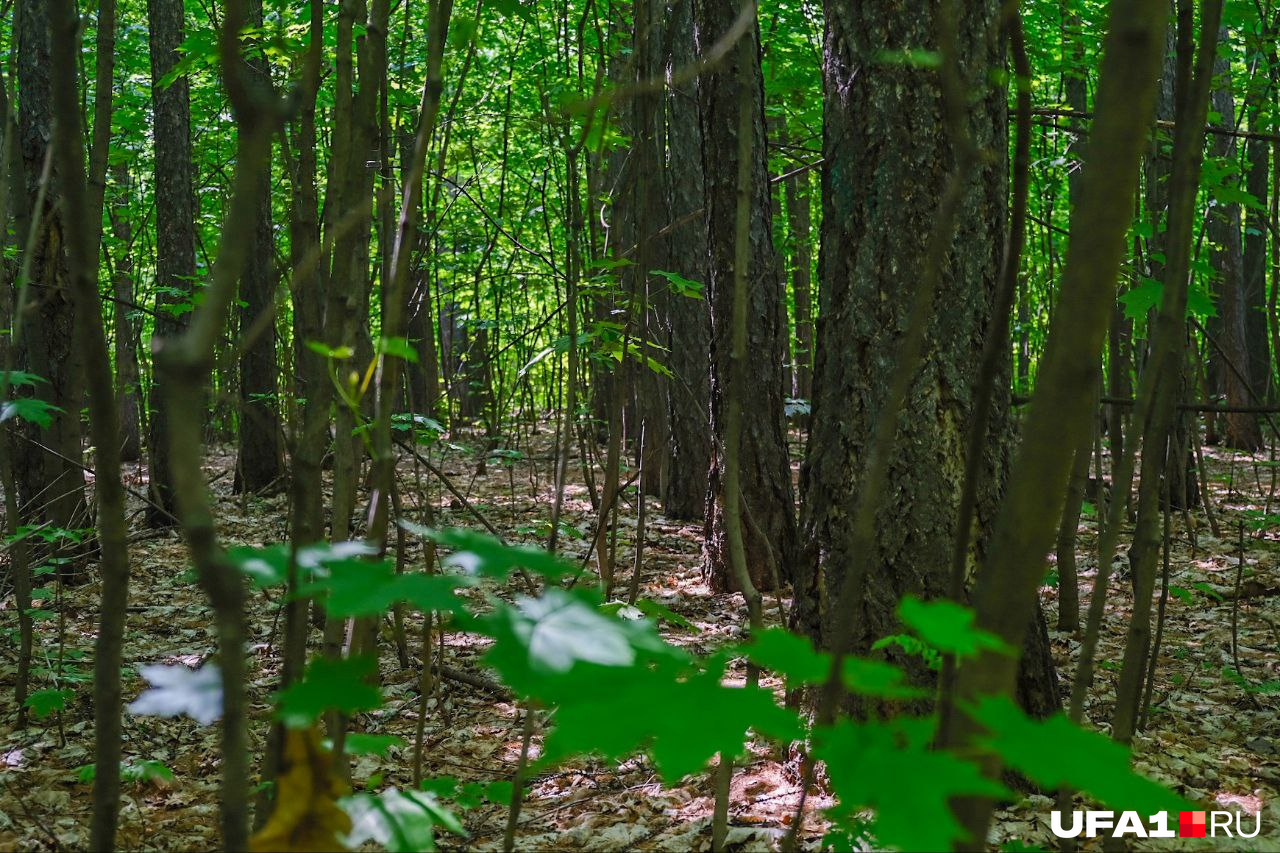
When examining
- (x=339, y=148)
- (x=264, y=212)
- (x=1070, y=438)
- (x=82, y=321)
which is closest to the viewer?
(x=1070, y=438)

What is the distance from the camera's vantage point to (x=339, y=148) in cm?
168

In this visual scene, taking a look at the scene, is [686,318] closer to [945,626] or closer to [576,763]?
[576,763]

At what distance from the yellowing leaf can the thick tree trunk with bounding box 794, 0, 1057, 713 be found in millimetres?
1682

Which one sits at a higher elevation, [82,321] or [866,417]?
[82,321]

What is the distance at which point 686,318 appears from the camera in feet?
22.1

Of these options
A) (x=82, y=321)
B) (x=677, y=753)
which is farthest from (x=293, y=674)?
(x=677, y=753)

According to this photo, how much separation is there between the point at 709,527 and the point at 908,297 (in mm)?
2788

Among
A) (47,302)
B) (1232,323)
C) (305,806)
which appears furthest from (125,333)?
(1232,323)

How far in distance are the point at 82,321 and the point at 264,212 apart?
569cm

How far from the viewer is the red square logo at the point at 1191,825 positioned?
2346 millimetres

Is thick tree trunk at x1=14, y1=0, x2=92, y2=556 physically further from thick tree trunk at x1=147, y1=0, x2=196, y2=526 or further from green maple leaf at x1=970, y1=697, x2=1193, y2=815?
green maple leaf at x1=970, y1=697, x2=1193, y2=815

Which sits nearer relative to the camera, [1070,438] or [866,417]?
[1070,438]

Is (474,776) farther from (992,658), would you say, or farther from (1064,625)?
(1064,625)

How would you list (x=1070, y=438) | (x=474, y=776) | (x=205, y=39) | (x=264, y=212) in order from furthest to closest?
1. (x=264, y=212)
2. (x=205, y=39)
3. (x=474, y=776)
4. (x=1070, y=438)
